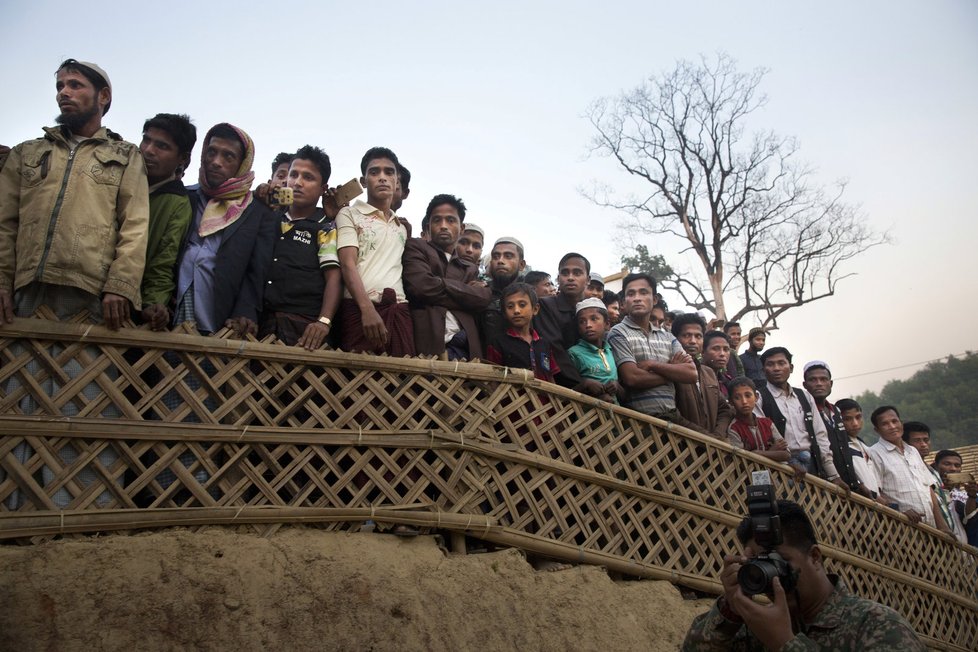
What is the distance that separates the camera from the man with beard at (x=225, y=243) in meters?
3.96

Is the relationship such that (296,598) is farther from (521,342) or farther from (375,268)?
(521,342)

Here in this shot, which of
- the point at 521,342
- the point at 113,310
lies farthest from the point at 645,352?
the point at 113,310

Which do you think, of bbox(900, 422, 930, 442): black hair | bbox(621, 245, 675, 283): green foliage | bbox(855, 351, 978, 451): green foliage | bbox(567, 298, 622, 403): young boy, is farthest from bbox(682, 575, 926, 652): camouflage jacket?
bbox(855, 351, 978, 451): green foliage

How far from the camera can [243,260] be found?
4141 mm

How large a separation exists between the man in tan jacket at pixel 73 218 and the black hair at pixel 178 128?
36cm

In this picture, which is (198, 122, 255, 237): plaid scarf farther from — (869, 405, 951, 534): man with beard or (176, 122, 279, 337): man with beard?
(869, 405, 951, 534): man with beard

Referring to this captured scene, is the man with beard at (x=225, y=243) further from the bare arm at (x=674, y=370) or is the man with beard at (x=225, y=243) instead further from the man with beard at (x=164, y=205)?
the bare arm at (x=674, y=370)

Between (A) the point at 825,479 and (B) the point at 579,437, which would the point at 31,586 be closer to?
(B) the point at 579,437

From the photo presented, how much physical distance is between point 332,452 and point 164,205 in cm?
170

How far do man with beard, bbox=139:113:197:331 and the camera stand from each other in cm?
285

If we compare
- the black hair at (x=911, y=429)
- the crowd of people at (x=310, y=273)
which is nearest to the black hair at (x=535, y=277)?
the crowd of people at (x=310, y=273)

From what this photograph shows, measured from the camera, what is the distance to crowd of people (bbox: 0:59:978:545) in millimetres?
3508

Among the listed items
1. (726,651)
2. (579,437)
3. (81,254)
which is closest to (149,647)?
(81,254)

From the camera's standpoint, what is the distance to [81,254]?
3436 mm
